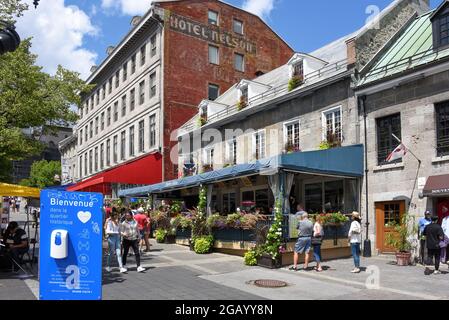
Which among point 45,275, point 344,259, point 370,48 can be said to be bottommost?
point 344,259

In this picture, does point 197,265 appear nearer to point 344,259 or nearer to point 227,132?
point 344,259

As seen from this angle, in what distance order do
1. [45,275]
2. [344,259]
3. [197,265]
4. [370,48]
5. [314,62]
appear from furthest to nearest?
[314,62] → [370,48] → [344,259] → [197,265] → [45,275]

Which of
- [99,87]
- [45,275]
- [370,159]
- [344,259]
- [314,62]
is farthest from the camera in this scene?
[99,87]

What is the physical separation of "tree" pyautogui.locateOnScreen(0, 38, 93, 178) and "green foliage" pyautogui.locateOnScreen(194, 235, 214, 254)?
7022mm

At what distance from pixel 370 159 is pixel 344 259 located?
3.69 meters

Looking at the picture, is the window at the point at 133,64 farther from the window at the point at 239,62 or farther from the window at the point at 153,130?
the window at the point at 239,62

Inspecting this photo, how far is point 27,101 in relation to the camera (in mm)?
15891

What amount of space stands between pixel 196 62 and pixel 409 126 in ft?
64.4

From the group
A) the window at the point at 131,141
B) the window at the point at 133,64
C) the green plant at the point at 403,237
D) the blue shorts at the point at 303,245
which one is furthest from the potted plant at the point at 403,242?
the window at the point at 133,64

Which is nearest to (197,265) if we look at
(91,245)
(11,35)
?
(91,245)

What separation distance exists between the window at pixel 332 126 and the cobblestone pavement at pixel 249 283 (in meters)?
5.15

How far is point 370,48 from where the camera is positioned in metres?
17.8

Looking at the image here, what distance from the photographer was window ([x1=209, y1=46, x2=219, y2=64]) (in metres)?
32.9

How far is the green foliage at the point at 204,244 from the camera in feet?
54.7
